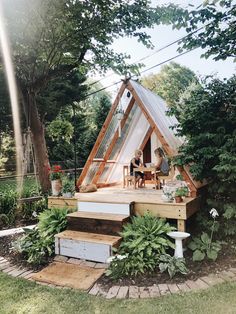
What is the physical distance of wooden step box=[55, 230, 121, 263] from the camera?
13.9ft

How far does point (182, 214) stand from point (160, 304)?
5.79 feet

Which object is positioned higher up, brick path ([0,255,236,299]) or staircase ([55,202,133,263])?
staircase ([55,202,133,263])

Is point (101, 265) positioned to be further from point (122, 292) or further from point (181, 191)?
point (181, 191)

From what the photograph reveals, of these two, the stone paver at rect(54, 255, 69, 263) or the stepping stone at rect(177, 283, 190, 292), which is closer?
the stepping stone at rect(177, 283, 190, 292)

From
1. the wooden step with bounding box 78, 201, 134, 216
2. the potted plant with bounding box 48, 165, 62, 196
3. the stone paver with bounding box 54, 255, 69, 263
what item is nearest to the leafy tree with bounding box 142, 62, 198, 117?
the potted plant with bounding box 48, 165, 62, 196

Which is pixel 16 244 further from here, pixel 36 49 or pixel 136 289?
pixel 36 49

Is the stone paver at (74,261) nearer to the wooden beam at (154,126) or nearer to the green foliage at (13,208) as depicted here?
the wooden beam at (154,126)

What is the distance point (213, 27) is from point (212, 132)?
1961 mm

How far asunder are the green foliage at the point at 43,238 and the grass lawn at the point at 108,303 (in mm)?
1054

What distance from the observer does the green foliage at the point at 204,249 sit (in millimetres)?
4141

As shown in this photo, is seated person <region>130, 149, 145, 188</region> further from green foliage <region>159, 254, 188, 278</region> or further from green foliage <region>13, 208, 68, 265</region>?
green foliage <region>159, 254, 188, 278</region>

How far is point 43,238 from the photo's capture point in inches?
193

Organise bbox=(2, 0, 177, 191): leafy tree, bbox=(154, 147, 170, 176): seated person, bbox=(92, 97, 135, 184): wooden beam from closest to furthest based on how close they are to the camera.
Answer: bbox=(2, 0, 177, 191): leafy tree, bbox=(92, 97, 135, 184): wooden beam, bbox=(154, 147, 170, 176): seated person

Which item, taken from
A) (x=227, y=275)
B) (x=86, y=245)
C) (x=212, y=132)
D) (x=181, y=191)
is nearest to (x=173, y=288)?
(x=227, y=275)
